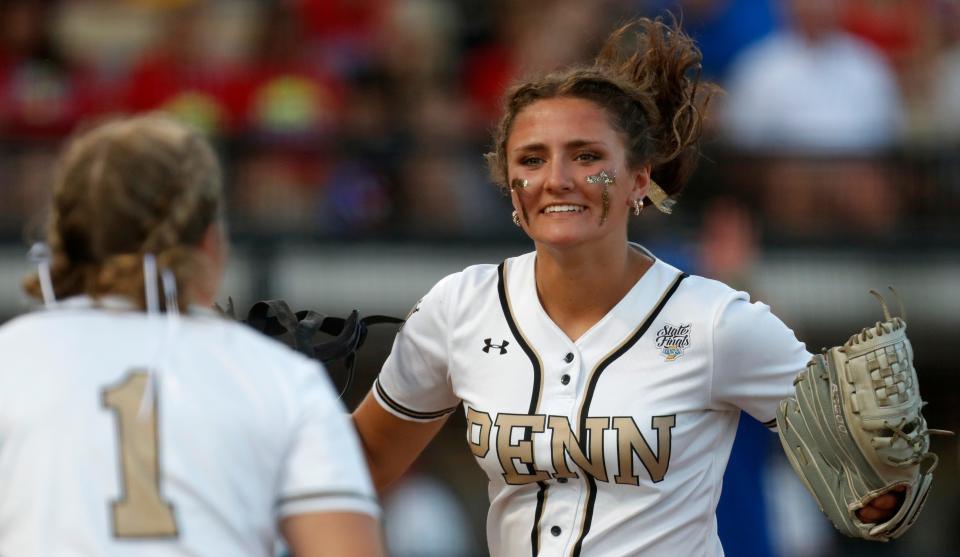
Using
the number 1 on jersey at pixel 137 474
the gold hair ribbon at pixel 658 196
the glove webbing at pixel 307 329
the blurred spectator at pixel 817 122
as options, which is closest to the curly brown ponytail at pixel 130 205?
the number 1 on jersey at pixel 137 474

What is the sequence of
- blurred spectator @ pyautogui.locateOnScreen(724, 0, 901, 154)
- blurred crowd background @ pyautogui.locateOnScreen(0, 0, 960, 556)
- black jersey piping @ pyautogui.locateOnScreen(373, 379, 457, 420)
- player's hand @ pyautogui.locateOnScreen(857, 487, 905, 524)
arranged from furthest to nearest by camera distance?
blurred spectator @ pyautogui.locateOnScreen(724, 0, 901, 154), blurred crowd background @ pyautogui.locateOnScreen(0, 0, 960, 556), black jersey piping @ pyautogui.locateOnScreen(373, 379, 457, 420), player's hand @ pyautogui.locateOnScreen(857, 487, 905, 524)

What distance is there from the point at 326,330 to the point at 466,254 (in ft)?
12.7

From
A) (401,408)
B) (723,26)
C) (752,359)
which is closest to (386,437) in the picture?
(401,408)

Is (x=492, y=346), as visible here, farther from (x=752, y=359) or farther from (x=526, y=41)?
(x=526, y=41)

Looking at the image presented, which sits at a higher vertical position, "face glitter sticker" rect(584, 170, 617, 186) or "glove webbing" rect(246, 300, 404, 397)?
"face glitter sticker" rect(584, 170, 617, 186)

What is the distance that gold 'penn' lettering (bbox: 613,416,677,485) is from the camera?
148 inches

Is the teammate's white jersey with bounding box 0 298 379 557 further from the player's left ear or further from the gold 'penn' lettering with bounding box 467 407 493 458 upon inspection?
the player's left ear

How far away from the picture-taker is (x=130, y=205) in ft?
8.51

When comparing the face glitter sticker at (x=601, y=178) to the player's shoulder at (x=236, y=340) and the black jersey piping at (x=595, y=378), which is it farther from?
the player's shoulder at (x=236, y=340)

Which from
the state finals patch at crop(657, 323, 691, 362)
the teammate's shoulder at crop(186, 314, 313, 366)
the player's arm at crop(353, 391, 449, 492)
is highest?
the teammate's shoulder at crop(186, 314, 313, 366)

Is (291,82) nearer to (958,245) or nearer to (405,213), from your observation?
(405,213)

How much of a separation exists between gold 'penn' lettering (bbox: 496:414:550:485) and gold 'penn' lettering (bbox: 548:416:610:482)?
0.05 metres

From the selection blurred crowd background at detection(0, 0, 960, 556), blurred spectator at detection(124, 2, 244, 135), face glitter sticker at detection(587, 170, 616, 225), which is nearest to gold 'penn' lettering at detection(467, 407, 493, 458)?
face glitter sticker at detection(587, 170, 616, 225)

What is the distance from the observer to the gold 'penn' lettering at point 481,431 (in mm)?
3889
